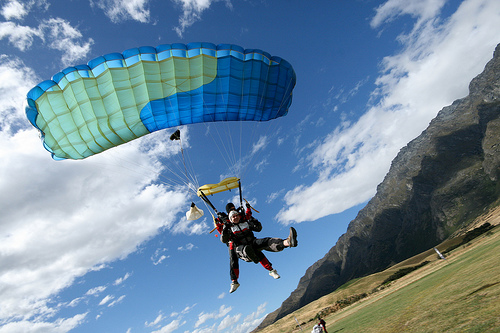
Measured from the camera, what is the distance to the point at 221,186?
11.3m

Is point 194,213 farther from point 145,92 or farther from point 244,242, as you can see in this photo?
point 145,92

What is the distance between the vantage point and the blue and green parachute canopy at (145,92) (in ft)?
36.6

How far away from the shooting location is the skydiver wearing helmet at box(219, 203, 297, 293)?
9.26 m

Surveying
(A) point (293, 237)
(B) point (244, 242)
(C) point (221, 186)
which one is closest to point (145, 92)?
(C) point (221, 186)

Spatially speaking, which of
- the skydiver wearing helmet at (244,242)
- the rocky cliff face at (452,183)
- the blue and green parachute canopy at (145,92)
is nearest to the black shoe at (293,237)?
the skydiver wearing helmet at (244,242)

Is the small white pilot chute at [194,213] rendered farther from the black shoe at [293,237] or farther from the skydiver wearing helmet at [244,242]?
the black shoe at [293,237]

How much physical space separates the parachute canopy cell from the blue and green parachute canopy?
4235 mm

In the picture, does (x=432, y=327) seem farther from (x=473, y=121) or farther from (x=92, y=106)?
(x=473, y=121)

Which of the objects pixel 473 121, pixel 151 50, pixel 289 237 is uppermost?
pixel 473 121

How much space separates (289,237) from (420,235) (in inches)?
8109

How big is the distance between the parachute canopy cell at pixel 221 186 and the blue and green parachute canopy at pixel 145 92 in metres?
4.24

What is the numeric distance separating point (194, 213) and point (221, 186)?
1465mm

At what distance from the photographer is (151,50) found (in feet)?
37.5

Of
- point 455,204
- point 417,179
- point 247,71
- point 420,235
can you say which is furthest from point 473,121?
point 247,71
